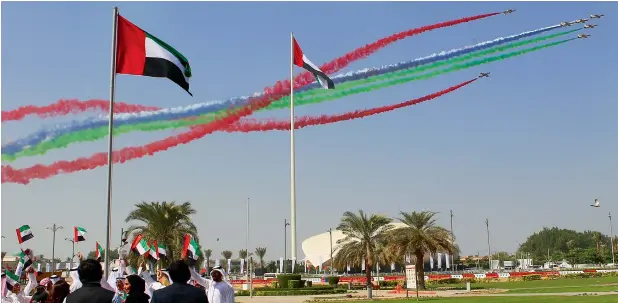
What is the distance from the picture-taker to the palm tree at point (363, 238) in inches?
2203

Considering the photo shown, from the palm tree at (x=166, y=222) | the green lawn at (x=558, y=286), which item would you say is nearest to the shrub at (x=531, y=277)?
the green lawn at (x=558, y=286)

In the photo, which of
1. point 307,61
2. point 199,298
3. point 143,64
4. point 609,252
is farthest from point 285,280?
point 609,252

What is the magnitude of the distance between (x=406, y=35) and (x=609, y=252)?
115 meters

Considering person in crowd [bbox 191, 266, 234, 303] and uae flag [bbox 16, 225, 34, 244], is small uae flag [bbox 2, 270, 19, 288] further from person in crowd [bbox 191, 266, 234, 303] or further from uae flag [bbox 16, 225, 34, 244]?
uae flag [bbox 16, 225, 34, 244]

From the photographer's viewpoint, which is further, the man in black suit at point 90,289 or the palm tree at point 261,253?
the palm tree at point 261,253

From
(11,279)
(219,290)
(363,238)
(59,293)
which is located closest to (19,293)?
(11,279)

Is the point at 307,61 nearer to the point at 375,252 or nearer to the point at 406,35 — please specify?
the point at 406,35

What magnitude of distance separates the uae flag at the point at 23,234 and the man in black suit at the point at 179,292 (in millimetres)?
19625

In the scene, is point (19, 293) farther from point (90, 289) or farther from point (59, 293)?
point (90, 289)

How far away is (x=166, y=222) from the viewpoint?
1955 inches

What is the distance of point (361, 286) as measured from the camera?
70438mm

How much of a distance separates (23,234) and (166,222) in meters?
24.5

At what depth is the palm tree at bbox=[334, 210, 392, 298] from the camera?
5597cm

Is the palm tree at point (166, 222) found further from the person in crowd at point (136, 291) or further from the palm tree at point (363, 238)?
the person in crowd at point (136, 291)
